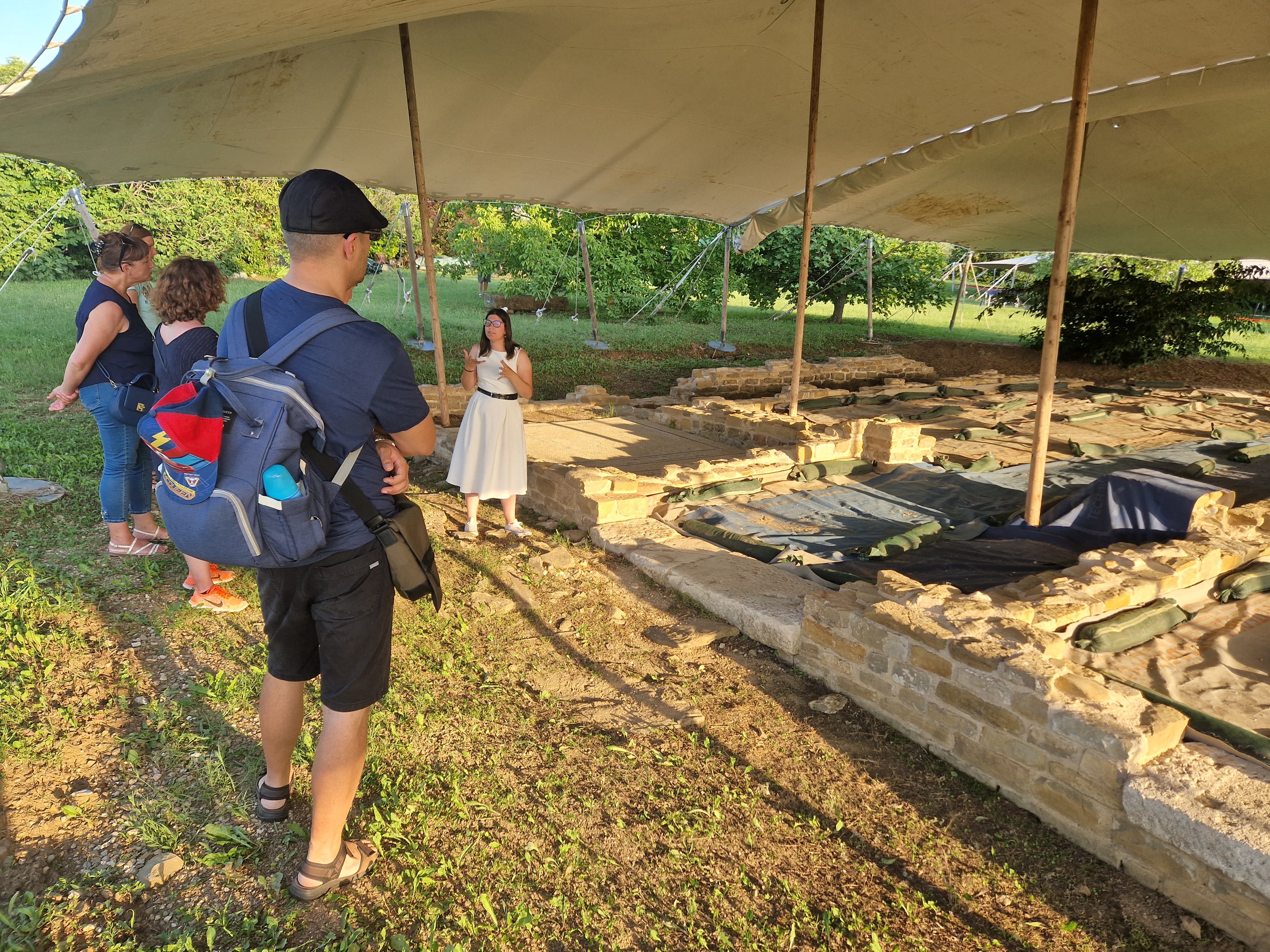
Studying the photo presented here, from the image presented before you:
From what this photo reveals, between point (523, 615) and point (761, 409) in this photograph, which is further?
point (761, 409)

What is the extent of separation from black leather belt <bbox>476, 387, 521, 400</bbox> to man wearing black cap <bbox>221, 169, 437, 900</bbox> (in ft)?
9.39

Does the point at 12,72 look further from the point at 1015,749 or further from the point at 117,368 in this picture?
the point at 1015,749

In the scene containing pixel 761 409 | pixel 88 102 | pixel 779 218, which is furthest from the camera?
pixel 779 218

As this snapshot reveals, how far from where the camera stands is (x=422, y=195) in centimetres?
745

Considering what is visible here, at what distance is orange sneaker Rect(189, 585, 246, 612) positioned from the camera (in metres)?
3.96

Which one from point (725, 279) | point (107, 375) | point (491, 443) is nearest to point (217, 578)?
point (107, 375)

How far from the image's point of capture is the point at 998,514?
5746 millimetres

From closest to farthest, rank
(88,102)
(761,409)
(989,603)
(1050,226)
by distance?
(989,603) < (88,102) < (761,409) < (1050,226)

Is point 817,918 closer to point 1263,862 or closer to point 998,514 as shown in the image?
point 1263,862

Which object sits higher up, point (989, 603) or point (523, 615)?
point (989, 603)

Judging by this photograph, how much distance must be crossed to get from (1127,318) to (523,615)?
1482cm

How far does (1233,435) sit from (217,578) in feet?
32.5

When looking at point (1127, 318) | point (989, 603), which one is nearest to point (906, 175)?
point (1127, 318)

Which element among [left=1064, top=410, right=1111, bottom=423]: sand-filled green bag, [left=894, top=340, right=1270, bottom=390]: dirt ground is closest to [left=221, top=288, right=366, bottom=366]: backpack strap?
[left=1064, top=410, right=1111, bottom=423]: sand-filled green bag
